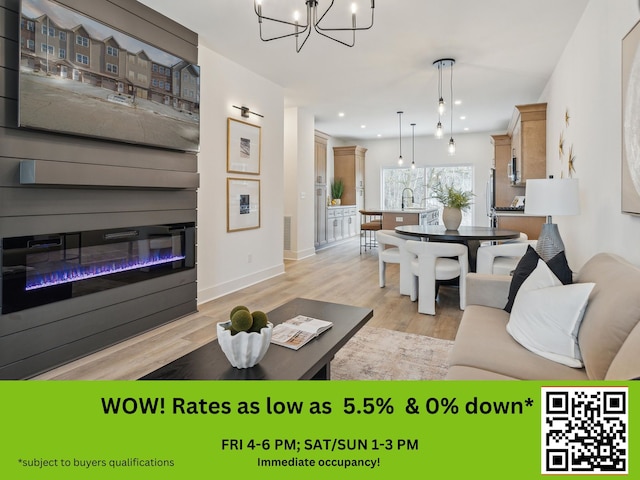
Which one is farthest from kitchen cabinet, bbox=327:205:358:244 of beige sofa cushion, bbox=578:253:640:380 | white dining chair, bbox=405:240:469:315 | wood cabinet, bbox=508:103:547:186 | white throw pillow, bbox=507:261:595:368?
beige sofa cushion, bbox=578:253:640:380

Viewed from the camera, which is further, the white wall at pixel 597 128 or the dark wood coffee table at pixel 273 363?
the white wall at pixel 597 128

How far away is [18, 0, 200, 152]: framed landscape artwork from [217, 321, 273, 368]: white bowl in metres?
1.96

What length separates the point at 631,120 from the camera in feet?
6.31

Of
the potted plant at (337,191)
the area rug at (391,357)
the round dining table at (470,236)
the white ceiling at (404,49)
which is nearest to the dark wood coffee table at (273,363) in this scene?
the area rug at (391,357)

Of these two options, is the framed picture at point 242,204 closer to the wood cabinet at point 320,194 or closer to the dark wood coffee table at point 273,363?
the dark wood coffee table at point 273,363

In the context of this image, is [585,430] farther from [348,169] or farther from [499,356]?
[348,169]

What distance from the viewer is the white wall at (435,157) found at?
9.06 m

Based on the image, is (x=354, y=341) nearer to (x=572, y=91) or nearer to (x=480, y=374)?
(x=480, y=374)

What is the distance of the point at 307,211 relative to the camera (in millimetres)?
6824

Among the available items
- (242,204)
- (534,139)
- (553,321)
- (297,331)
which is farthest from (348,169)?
(553,321)

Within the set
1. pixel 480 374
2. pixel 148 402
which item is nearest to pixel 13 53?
pixel 148 402

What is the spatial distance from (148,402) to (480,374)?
1.16m

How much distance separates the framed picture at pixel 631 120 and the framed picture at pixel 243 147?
3518 millimetres

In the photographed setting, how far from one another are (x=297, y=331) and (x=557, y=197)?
2.07 meters
